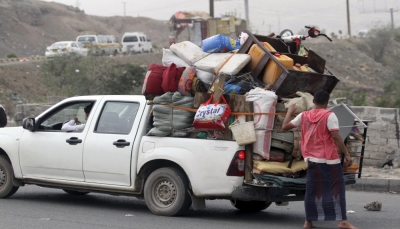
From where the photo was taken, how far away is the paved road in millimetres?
8773

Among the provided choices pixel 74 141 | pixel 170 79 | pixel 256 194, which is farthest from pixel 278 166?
pixel 74 141

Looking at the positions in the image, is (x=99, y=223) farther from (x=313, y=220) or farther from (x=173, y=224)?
(x=313, y=220)

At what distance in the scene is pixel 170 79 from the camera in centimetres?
929

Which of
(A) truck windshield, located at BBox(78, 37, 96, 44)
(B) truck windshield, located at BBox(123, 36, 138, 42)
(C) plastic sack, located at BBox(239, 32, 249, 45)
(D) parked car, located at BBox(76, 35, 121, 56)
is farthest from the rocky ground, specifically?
(B) truck windshield, located at BBox(123, 36, 138, 42)

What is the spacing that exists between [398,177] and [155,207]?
6149mm

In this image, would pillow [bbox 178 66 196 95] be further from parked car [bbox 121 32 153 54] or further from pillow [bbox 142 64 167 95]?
parked car [bbox 121 32 153 54]

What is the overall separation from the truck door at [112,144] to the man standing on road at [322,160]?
2.37 meters

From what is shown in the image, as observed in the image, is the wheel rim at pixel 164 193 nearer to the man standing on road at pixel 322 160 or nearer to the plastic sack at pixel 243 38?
the man standing on road at pixel 322 160

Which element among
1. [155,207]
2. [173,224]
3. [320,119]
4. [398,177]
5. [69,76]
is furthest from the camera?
[69,76]

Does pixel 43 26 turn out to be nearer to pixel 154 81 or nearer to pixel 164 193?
pixel 154 81

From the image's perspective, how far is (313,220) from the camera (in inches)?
326

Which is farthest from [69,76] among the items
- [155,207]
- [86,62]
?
[155,207]

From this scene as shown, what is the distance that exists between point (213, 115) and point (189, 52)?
133 cm

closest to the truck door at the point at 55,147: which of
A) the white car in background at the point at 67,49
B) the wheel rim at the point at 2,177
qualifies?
the wheel rim at the point at 2,177
